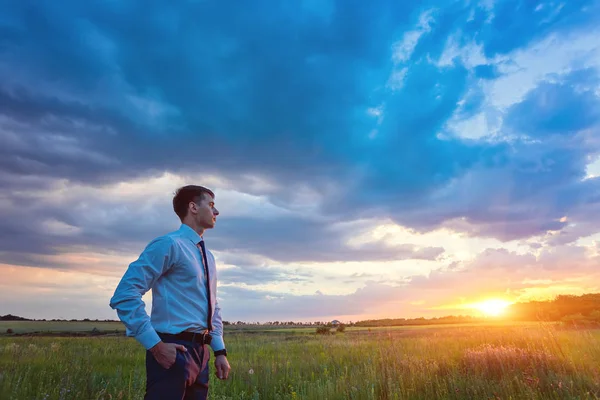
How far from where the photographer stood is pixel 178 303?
318cm

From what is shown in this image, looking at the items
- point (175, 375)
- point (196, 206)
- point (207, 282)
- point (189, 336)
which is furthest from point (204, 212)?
point (175, 375)

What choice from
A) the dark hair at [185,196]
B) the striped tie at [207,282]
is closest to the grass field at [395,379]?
the striped tie at [207,282]

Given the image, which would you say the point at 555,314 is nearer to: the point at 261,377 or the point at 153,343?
the point at 261,377

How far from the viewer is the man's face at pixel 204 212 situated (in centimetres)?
361

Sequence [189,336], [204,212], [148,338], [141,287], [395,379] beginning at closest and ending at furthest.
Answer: [148,338], [141,287], [189,336], [204,212], [395,379]

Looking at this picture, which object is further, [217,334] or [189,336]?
[217,334]

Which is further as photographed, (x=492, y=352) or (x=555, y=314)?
(x=555, y=314)

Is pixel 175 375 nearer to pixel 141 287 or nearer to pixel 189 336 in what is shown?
pixel 189 336

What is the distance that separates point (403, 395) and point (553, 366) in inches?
152

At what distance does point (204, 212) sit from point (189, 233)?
24 centimetres

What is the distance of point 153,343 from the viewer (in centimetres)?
279

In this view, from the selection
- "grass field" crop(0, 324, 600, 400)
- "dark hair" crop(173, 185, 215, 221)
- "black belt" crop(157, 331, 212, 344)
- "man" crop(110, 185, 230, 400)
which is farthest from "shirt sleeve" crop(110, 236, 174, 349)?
"grass field" crop(0, 324, 600, 400)

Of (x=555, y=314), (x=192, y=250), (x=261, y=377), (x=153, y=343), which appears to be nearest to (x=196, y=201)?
(x=192, y=250)

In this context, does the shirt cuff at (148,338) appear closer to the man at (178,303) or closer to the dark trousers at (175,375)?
the man at (178,303)
